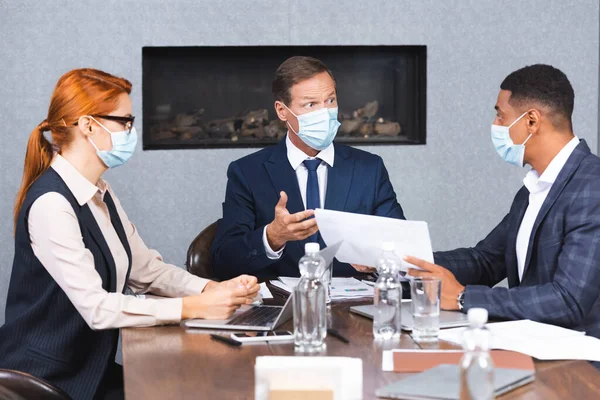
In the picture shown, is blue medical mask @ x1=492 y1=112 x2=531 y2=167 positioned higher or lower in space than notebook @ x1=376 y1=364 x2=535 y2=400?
higher

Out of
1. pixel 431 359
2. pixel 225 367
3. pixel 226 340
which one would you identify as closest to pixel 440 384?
pixel 431 359

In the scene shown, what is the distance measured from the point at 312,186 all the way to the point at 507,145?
0.76m

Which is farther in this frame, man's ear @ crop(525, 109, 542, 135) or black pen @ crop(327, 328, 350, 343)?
man's ear @ crop(525, 109, 542, 135)

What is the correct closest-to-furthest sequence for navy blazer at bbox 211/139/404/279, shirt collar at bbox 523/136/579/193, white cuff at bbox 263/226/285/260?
shirt collar at bbox 523/136/579/193 → white cuff at bbox 263/226/285/260 → navy blazer at bbox 211/139/404/279

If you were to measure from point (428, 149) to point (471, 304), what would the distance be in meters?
2.27

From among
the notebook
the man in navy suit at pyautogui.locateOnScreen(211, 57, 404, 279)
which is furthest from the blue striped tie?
the notebook

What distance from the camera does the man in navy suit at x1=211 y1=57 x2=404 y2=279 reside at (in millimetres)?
2920

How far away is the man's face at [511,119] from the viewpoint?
2.41 metres

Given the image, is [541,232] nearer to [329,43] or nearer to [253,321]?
[253,321]

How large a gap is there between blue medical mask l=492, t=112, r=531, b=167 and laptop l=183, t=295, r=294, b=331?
84cm

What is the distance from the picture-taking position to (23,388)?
72.0 inches

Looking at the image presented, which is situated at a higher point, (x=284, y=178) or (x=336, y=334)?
(x=284, y=178)

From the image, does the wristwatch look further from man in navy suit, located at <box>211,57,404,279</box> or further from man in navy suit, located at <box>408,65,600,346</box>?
man in navy suit, located at <box>211,57,404,279</box>

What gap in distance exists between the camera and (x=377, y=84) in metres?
4.38
